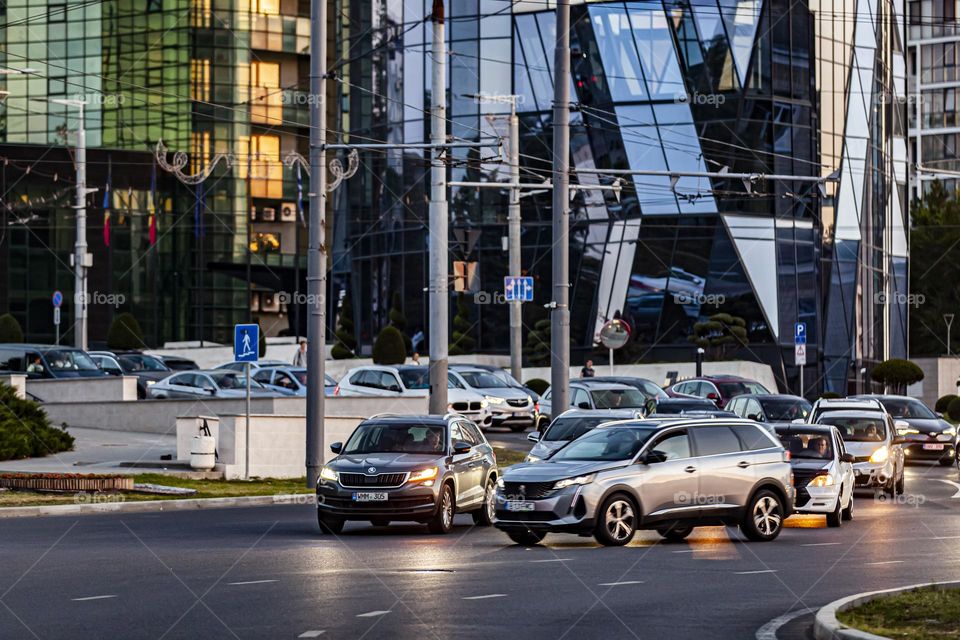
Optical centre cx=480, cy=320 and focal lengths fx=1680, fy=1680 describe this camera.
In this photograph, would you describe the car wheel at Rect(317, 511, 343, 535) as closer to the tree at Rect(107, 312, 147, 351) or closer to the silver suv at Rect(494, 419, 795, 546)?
the silver suv at Rect(494, 419, 795, 546)

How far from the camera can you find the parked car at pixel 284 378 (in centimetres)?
4825

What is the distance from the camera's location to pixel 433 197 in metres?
32.6

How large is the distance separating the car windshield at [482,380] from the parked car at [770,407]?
10.8 metres

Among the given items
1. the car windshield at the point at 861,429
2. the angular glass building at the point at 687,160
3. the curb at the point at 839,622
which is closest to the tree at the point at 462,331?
the angular glass building at the point at 687,160

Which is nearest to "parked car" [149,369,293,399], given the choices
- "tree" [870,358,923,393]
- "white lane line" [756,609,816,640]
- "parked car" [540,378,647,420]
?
"parked car" [540,378,647,420]

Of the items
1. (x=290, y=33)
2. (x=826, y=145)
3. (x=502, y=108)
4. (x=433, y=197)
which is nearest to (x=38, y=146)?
(x=290, y=33)

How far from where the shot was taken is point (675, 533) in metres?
21.9

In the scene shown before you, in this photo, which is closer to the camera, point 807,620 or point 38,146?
point 807,620

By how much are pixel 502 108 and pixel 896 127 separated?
21.1m

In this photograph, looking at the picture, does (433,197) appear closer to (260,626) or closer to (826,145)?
(260,626)

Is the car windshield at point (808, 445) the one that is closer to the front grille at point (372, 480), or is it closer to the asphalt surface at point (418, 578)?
the asphalt surface at point (418, 578)

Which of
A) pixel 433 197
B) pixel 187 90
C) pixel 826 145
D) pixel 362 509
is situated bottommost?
pixel 362 509

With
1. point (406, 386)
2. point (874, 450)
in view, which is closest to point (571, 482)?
point (874, 450)

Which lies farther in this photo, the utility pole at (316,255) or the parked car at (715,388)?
the parked car at (715,388)
